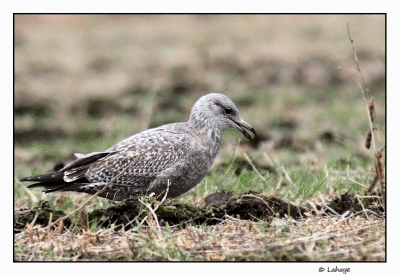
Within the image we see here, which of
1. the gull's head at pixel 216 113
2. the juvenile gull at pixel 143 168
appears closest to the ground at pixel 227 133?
the juvenile gull at pixel 143 168

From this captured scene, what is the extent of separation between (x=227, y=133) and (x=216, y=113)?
14.6 feet

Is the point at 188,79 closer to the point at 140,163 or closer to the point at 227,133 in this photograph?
the point at 227,133

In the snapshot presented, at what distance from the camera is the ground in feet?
14.6

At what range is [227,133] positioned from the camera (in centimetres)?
1011

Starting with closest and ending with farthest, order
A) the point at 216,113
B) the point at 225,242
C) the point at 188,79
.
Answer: the point at 225,242 → the point at 216,113 → the point at 188,79

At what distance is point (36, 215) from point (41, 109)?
652cm

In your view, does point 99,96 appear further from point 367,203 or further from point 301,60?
point 367,203

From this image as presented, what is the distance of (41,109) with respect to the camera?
11141mm

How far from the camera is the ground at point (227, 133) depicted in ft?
14.6

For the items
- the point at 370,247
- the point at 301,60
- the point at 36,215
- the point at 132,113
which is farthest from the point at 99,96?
the point at 370,247

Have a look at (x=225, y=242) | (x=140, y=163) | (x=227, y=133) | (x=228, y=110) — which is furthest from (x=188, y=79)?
(x=225, y=242)

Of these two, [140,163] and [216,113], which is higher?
[216,113]

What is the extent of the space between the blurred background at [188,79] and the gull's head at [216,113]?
1974mm

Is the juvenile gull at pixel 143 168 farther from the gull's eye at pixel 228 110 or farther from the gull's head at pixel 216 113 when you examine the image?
the gull's eye at pixel 228 110
